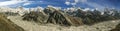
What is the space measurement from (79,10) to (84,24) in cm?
1441

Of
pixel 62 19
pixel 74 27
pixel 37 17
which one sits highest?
pixel 62 19

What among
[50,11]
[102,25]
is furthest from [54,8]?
[102,25]

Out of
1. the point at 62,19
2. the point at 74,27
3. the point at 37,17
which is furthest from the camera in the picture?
the point at 37,17

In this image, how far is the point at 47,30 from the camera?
74.9 metres

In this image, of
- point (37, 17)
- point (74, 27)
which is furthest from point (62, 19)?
point (37, 17)

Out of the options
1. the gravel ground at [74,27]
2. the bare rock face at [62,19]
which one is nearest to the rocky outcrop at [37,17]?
the gravel ground at [74,27]

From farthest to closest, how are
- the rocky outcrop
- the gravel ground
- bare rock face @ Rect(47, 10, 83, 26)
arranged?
the rocky outcrop → bare rock face @ Rect(47, 10, 83, 26) → the gravel ground

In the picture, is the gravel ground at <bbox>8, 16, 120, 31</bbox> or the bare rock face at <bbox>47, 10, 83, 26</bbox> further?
the bare rock face at <bbox>47, 10, 83, 26</bbox>

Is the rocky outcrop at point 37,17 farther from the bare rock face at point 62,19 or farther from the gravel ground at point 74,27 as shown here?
the bare rock face at point 62,19

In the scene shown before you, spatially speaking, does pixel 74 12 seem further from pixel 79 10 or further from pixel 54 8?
pixel 54 8

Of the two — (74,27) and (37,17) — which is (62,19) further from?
(37,17)

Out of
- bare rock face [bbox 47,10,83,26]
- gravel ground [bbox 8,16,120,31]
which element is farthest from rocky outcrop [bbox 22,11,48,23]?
bare rock face [bbox 47,10,83,26]

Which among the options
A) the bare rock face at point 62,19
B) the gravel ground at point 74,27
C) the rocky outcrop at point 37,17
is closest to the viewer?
the gravel ground at point 74,27

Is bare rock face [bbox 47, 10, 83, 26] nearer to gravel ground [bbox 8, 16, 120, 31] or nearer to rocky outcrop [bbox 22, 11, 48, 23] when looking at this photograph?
gravel ground [bbox 8, 16, 120, 31]
